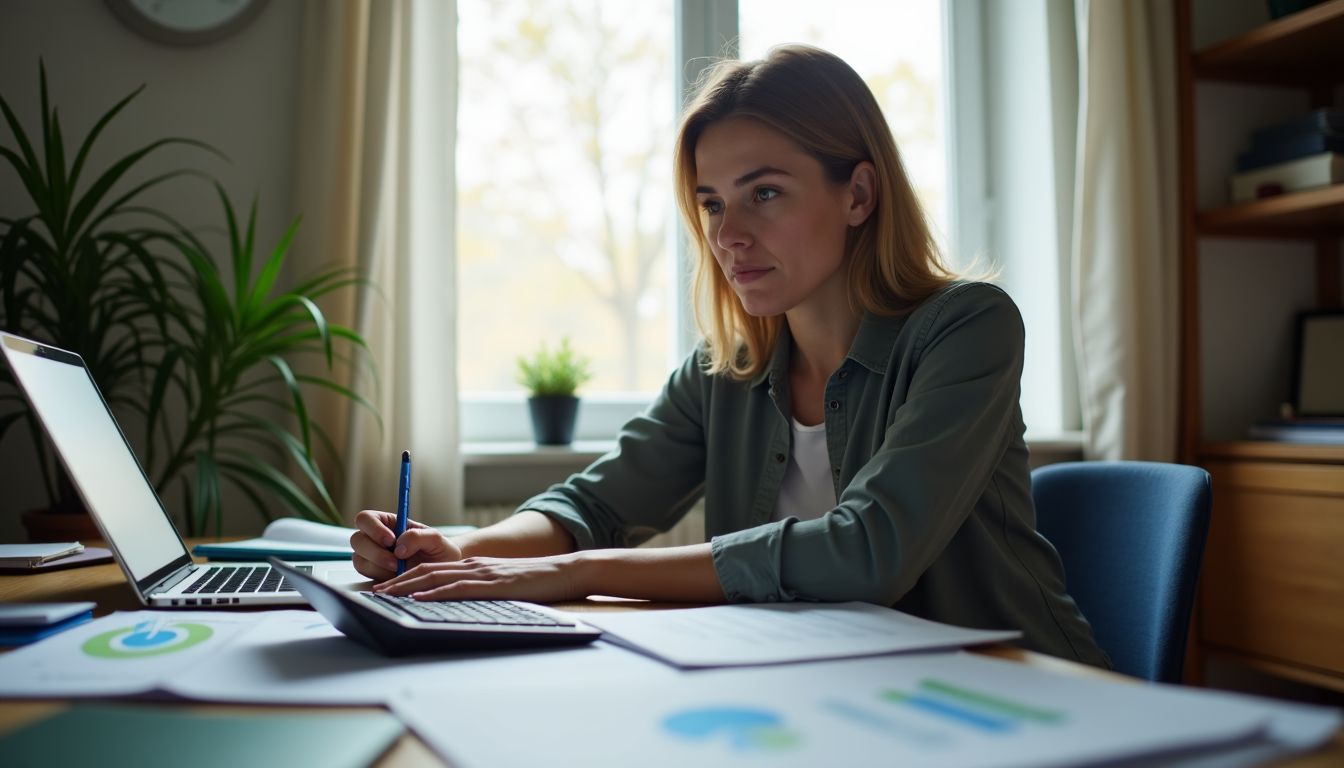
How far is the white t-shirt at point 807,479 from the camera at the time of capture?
131 cm

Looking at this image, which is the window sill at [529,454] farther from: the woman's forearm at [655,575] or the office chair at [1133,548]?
the woman's forearm at [655,575]

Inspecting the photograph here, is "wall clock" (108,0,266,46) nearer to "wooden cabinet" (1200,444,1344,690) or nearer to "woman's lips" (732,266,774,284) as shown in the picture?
"woman's lips" (732,266,774,284)

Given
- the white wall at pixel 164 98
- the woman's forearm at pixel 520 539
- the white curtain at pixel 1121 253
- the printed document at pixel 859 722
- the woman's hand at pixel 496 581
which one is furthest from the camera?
the white curtain at pixel 1121 253

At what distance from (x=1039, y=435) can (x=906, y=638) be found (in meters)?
2.23

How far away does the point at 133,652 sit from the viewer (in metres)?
0.68

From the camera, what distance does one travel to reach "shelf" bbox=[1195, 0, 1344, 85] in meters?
2.39

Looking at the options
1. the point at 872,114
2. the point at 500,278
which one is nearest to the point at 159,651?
the point at 872,114

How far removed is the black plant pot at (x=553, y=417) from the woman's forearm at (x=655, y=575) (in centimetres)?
138

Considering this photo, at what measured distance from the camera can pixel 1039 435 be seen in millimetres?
2762

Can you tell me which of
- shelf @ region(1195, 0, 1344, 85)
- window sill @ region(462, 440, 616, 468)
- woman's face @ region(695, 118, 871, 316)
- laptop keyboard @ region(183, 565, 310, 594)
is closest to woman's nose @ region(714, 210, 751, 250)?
woman's face @ region(695, 118, 871, 316)

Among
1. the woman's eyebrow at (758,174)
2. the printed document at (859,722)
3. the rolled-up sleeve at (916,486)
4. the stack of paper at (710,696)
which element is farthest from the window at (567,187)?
the printed document at (859,722)

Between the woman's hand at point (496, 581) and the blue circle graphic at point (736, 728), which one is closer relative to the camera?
the blue circle graphic at point (736, 728)

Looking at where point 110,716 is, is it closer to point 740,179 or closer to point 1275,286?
point 740,179

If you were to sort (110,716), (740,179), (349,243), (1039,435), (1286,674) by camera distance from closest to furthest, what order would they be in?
(110,716), (740,179), (349,243), (1286,674), (1039,435)
